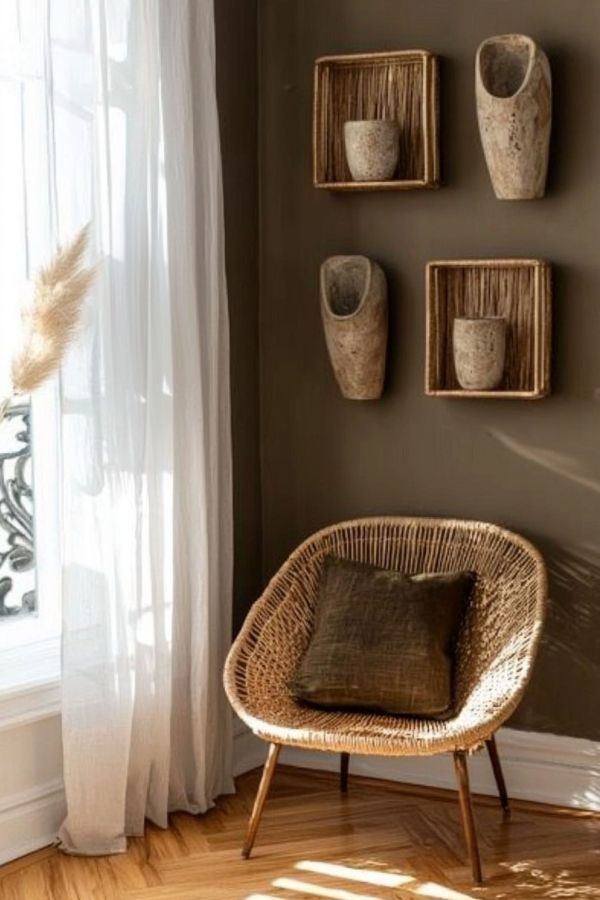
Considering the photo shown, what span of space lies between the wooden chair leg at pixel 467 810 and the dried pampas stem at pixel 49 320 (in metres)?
1.32

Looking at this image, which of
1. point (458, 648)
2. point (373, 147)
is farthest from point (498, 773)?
point (373, 147)

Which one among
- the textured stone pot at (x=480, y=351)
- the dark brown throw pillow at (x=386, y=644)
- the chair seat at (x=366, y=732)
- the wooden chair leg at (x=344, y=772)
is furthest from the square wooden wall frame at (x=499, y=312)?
the wooden chair leg at (x=344, y=772)

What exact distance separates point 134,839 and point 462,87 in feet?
6.82

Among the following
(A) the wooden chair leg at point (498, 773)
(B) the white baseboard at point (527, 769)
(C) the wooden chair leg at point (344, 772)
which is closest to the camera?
(A) the wooden chair leg at point (498, 773)

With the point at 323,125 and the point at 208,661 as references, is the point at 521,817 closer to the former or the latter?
the point at 208,661

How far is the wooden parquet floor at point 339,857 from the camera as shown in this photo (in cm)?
350

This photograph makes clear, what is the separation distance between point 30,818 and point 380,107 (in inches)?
79.8

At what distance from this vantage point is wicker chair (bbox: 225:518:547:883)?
11.6ft

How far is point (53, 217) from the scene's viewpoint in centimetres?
352

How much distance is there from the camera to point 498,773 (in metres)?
3.95

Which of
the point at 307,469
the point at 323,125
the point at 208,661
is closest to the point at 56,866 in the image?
the point at 208,661

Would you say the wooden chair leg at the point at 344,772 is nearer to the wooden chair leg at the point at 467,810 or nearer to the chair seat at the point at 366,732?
the chair seat at the point at 366,732

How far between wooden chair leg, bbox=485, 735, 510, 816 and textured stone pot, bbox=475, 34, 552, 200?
1.37 metres

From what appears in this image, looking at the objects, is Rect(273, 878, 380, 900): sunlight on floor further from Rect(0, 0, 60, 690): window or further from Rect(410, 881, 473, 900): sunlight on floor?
Rect(0, 0, 60, 690): window
